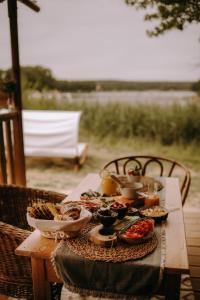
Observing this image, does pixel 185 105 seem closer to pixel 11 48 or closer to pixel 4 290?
pixel 11 48

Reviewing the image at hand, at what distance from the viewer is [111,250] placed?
1.40 m

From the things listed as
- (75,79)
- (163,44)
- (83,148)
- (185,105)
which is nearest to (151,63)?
(163,44)

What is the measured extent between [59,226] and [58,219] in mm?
71

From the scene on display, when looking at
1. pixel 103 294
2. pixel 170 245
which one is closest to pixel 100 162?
pixel 170 245

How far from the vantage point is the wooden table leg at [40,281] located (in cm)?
146

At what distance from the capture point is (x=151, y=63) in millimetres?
6680

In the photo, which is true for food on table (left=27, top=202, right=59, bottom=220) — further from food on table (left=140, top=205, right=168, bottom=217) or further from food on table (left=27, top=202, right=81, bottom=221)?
food on table (left=140, top=205, right=168, bottom=217)

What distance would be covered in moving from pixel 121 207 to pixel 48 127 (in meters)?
3.89

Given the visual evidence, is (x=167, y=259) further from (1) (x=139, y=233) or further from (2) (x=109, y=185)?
(2) (x=109, y=185)

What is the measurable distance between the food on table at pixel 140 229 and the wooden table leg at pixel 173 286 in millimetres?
199

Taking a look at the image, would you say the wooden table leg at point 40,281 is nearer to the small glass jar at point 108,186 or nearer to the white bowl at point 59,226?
the white bowl at point 59,226

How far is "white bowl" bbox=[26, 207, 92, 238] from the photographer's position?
1455mm

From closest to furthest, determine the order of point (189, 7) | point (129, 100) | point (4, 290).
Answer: point (4, 290) → point (189, 7) → point (129, 100)

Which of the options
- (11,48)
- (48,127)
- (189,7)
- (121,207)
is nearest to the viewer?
(121,207)
